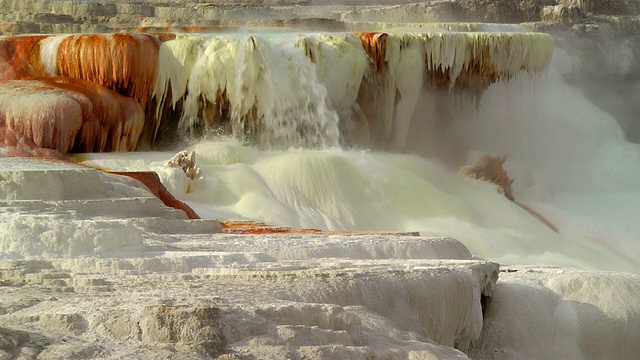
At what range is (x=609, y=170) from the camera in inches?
600

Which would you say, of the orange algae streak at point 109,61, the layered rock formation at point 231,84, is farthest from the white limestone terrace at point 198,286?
the orange algae streak at point 109,61

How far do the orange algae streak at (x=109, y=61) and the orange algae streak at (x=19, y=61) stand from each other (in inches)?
8.2

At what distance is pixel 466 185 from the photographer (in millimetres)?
11875

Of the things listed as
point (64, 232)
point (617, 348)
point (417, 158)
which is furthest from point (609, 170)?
point (64, 232)

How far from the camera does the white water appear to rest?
9.62 meters

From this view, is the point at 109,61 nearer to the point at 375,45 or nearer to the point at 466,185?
the point at 375,45

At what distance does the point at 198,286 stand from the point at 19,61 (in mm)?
7327

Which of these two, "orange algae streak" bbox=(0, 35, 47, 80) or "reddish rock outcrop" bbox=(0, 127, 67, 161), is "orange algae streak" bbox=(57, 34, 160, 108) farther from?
"reddish rock outcrop" bbox=(0, 127, 67, 161)

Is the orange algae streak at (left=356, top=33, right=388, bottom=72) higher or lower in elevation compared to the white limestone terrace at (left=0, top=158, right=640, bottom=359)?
lower

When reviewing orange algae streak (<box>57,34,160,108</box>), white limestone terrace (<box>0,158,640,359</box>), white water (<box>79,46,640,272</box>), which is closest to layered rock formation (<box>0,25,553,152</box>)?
orange algae streak (<box>57,34,160,108</box>)

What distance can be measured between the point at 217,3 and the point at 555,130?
303 inches

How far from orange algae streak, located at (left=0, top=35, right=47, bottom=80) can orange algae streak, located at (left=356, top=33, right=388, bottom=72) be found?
326 cm

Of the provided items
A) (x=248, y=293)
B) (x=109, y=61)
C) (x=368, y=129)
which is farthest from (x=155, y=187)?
(x=368, y=129)

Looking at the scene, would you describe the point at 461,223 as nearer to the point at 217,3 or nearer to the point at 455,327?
the point at 455,327
